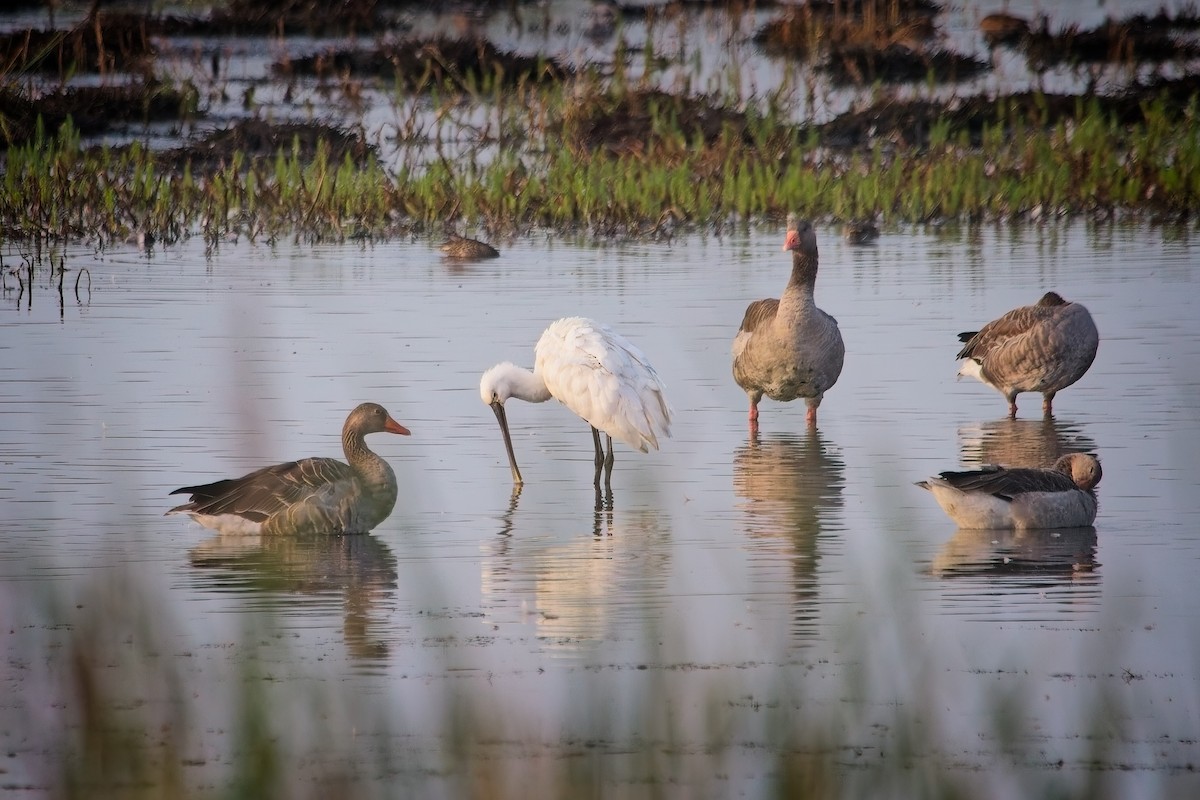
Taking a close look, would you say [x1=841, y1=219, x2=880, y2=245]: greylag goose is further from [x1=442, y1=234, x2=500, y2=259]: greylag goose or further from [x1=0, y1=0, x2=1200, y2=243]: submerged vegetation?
[x1=442, y1=234, x2=500, y2=259]: greylag goose

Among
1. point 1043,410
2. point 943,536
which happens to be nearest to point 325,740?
point 943,536

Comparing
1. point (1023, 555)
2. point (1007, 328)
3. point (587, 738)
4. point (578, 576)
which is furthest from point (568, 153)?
point (587, 738)

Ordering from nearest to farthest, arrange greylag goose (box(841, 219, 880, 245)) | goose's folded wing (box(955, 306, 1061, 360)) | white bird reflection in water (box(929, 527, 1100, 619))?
white bird reflection in water (box(929, 527, 1100, 619)) → goose's folded wing (box(955, 306, 1061, 360)) → greylag goose (box(841, 219, 880, 245))

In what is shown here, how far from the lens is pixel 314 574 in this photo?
25.8ft

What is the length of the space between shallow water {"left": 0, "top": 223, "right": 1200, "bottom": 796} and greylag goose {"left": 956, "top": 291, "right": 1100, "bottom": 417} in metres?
0.23

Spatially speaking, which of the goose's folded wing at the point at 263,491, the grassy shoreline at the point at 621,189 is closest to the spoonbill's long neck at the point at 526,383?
the goose's folded wing at the point at 263,491

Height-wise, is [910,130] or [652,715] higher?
[910,130]

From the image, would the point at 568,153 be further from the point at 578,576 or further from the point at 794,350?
the point at 578,576

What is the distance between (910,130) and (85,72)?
45.9 feet

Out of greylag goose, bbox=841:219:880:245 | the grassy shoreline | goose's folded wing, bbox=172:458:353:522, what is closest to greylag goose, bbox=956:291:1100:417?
goose's folded wing, bbox=172:458:353:522

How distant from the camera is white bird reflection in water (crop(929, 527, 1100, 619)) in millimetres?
7188

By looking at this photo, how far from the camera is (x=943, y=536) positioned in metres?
8.51

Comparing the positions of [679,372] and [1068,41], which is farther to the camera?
[1068,41]

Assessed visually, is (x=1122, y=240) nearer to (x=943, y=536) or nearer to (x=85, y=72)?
(x=943, y=536)
